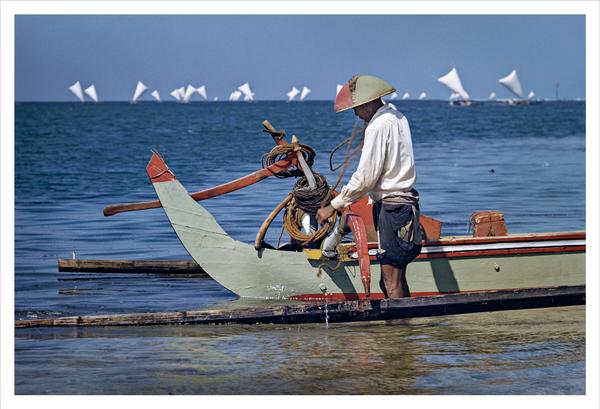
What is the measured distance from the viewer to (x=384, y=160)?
809cm

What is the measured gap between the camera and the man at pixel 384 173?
805 cm

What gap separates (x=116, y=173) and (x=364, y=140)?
20163 mm

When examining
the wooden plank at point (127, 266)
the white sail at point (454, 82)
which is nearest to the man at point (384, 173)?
the wooden plank at point (127, 266)

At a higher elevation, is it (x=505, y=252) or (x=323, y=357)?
(x=505, y=252)

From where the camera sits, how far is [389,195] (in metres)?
8.19

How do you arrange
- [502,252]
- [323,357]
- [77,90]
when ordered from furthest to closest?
[77,90]
[502,252]
[323,357]

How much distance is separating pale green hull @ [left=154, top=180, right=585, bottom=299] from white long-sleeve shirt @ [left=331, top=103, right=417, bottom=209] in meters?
0.89

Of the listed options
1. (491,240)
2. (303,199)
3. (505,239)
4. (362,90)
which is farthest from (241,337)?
(505,239)

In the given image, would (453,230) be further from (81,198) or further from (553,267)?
(81,198)

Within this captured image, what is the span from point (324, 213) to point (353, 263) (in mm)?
700

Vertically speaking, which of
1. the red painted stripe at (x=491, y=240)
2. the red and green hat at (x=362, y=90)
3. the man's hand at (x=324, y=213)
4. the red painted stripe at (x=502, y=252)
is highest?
the red and green hat at (x=362, y=90)

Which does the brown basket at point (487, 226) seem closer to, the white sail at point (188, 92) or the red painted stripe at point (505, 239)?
the red painted stripe at point (505, 239)

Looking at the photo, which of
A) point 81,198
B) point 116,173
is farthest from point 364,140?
point 116,173

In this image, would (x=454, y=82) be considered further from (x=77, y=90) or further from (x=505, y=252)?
(x=505, y=252)
